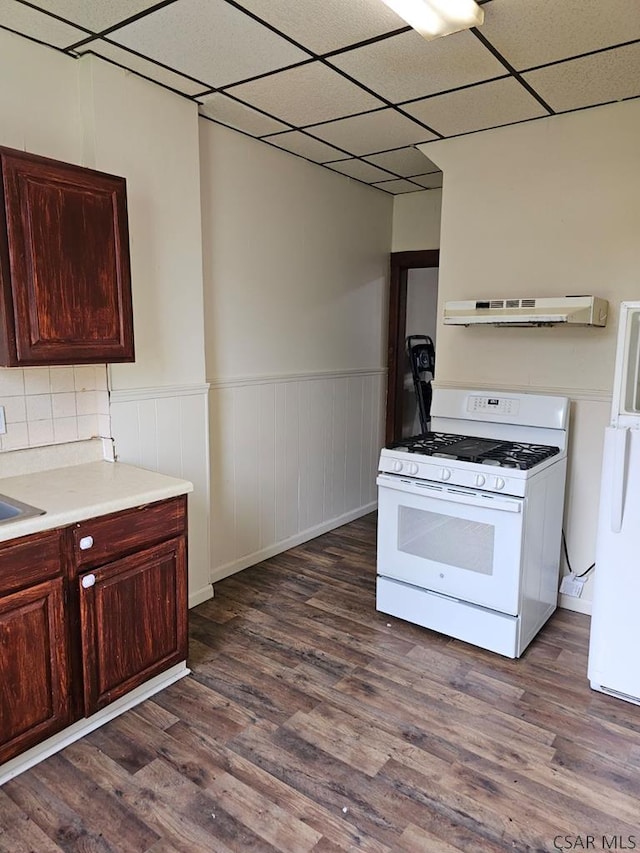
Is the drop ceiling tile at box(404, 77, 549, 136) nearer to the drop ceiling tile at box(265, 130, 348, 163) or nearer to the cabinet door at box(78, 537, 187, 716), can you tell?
the drop ceiling tile at box(265, 130, 348, 163)

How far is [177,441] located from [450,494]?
138cm

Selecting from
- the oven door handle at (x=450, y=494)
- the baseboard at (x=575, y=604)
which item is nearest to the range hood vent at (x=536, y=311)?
the oven door handle at (x=450, y=494)

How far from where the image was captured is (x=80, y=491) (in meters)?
2.16

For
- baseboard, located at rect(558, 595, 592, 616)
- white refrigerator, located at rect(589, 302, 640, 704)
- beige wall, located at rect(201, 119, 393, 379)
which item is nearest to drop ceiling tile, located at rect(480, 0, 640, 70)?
white refrigerator, located at rect(589, 302, 640, 704)

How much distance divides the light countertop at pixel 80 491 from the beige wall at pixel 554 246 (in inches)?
77.0

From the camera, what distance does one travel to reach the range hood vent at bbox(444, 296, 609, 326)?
2.67m

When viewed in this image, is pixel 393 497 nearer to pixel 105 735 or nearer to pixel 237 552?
pixel 237 552

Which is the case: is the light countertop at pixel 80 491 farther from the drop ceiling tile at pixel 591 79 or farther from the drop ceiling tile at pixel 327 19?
the drop ceiling tile at pixel 591 79

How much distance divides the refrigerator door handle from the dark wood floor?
77 centimetres

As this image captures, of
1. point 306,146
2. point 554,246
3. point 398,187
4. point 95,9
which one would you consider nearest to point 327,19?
point 95,9

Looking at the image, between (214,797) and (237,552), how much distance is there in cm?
176

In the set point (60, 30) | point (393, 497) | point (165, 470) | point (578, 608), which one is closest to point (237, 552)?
point (165, 470)

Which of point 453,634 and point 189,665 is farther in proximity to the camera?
point 453,634

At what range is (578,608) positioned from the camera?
310cm
